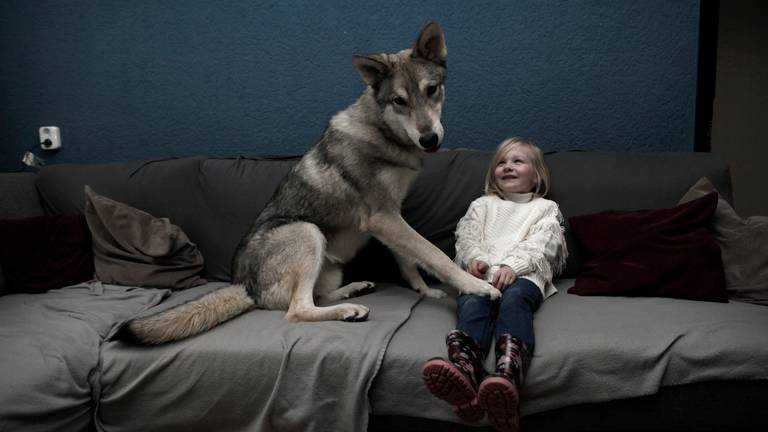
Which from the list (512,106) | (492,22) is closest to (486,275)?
(512,106)

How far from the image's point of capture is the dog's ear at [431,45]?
1978 millimetres

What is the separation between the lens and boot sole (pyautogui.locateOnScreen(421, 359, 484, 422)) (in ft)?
4.50

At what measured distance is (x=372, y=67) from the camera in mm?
2002

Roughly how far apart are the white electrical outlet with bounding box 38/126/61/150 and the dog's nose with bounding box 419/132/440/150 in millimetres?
2497

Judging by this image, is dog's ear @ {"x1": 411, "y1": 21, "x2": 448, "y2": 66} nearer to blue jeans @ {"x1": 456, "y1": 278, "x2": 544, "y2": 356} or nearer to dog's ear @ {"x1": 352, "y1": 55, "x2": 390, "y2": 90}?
dog's ear @ {"x1": 352, "y1": 55, "x2": 390, "y2": 90}

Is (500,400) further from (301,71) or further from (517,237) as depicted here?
(301,71)

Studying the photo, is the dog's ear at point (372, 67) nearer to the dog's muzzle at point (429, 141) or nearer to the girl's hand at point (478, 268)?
the dog's muzzle at point (429, 141)

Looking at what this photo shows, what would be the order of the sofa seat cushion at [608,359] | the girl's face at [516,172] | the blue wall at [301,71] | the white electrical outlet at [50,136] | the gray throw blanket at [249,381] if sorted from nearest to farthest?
the sofa seat cushion at [608,359] → the gray throw blanket at [249,381] → the girl's face at [516,172] → the blue wall at [301,71] → the white electrical outlet at [50,136]

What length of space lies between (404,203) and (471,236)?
0.41 metres

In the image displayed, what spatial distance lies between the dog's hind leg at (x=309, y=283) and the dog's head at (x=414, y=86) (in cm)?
56

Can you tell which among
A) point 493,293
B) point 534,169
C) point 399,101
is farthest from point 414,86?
point 493,293

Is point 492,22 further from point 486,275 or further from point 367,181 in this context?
point 486,275

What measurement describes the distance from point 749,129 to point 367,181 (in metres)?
3.66

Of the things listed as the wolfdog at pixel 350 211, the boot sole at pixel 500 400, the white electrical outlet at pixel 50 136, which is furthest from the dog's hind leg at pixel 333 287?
the white electrical outlet at pixel 50 136
